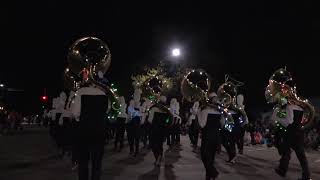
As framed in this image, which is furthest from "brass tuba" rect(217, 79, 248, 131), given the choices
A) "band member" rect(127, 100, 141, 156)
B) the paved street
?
"band member" rect(127, 100, 141, 156)

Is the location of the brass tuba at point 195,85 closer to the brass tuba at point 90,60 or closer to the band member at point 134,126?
the band member at point 134,126

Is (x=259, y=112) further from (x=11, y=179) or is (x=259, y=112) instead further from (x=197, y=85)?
(x=11, y=179)

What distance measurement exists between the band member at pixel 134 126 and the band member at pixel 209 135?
6622mm

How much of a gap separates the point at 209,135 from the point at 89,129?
8.81ft

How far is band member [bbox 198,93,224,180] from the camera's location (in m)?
10.1

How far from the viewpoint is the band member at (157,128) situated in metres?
13.9

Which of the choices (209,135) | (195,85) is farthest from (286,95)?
(195,85)

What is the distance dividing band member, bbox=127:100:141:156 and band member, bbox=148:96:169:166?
2.75 m

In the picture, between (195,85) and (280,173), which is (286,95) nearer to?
(280,173)

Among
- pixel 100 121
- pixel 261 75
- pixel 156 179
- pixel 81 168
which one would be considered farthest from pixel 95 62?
pixel 261 75

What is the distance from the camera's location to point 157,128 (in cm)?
1393

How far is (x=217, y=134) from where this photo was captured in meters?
10.3

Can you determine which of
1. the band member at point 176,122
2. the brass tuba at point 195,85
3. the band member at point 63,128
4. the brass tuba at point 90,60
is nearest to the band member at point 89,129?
the brass tuba at point 90,60

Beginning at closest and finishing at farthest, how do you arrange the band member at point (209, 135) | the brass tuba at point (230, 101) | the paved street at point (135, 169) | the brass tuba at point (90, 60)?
the brass tuba at point (90, 60) < the band member at point (209, 135) < the paved street at point (135, 169) < the brass tuba at point (230, 101)
